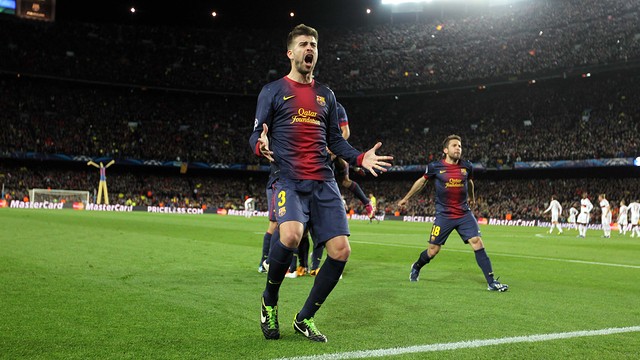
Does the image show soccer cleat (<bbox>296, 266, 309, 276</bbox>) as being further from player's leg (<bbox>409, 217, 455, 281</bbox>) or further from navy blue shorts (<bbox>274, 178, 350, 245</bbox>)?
navy blue shorts (<bbox>274, 178, 350, 245</bbox>)

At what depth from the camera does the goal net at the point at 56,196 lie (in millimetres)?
45406

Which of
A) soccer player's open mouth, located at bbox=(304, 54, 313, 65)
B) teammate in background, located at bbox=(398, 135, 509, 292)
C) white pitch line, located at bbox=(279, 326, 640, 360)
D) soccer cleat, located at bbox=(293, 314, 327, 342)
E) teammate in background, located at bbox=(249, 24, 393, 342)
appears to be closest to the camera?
white pitch line, located at bbox=(279, 326, 640, 360)

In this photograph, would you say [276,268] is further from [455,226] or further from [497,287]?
[455,226]

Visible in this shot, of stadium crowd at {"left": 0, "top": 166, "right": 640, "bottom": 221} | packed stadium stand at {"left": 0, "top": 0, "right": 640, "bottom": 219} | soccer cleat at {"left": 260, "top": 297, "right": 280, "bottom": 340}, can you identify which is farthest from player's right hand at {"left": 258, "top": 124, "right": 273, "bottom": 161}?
packed stadium stand at {"left": 0, "top": 0, "right": 640, "bottom": 219}

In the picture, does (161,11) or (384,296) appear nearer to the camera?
(384,296)

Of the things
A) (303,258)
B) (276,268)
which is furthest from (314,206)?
(303,258)

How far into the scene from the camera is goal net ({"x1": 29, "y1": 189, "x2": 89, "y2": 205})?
4541cm

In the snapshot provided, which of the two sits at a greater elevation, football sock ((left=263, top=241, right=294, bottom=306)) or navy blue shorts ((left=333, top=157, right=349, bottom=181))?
navy blue shorts ((left=333, top=157, right=349, bottom=181))

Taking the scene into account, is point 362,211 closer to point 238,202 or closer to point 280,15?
point 238,202

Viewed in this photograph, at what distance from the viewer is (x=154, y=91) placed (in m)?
63.5

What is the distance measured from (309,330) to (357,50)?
62087 mm

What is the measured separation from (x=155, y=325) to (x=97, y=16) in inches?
2524

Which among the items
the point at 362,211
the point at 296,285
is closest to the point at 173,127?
the point at 362,211

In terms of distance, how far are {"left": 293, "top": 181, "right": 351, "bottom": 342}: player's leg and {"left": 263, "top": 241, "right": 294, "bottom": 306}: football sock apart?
27cm
